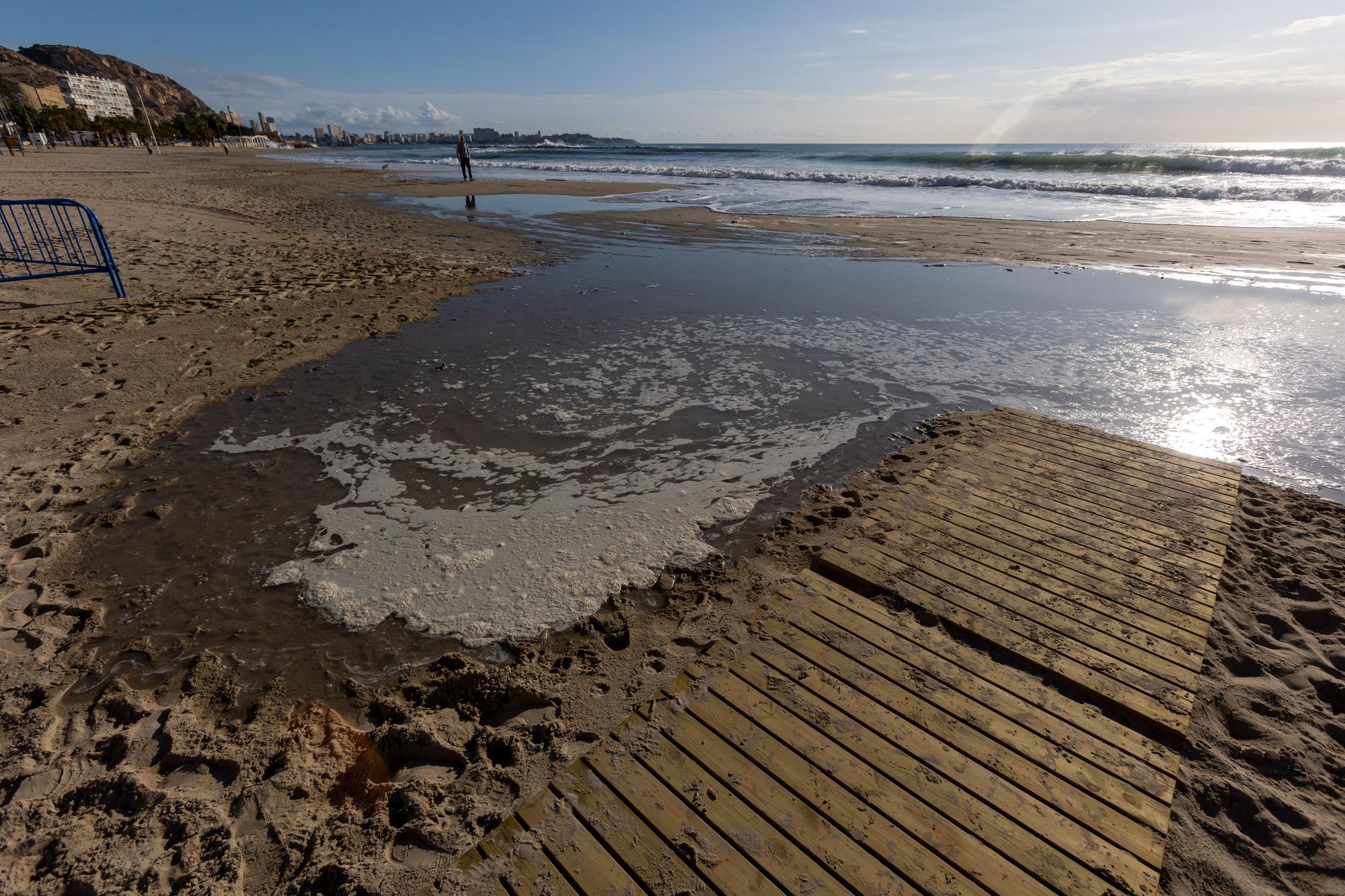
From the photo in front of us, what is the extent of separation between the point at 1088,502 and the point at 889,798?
147 inches

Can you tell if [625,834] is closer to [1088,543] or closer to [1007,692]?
[1007,692]

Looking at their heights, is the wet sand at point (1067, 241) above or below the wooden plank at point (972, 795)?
above

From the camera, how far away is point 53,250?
11.1 metres

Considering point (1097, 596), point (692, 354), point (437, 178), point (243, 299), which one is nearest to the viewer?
point (1097, 596)

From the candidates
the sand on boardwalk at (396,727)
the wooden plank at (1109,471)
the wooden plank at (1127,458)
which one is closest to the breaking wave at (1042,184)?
the wooden plank at (1127,458)

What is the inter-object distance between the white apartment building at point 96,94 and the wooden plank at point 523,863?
206m

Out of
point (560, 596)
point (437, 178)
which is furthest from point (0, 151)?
point (560, 596)

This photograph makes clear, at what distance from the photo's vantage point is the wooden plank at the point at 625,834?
7.34 feet

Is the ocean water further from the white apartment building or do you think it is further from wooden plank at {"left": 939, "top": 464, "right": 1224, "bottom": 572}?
the white apartment building

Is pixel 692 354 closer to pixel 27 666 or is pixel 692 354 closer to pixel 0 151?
pixel 27 666

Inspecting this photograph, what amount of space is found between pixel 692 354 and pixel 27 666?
23.6ft

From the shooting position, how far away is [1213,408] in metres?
7.09

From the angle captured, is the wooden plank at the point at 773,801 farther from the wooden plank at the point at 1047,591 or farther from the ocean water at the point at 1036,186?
the ocean water at the point at 1036,186

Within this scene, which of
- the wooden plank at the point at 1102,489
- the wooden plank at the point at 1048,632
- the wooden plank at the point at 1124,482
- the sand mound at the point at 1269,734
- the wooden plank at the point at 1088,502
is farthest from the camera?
the wooden plank at the point at 1124,482
